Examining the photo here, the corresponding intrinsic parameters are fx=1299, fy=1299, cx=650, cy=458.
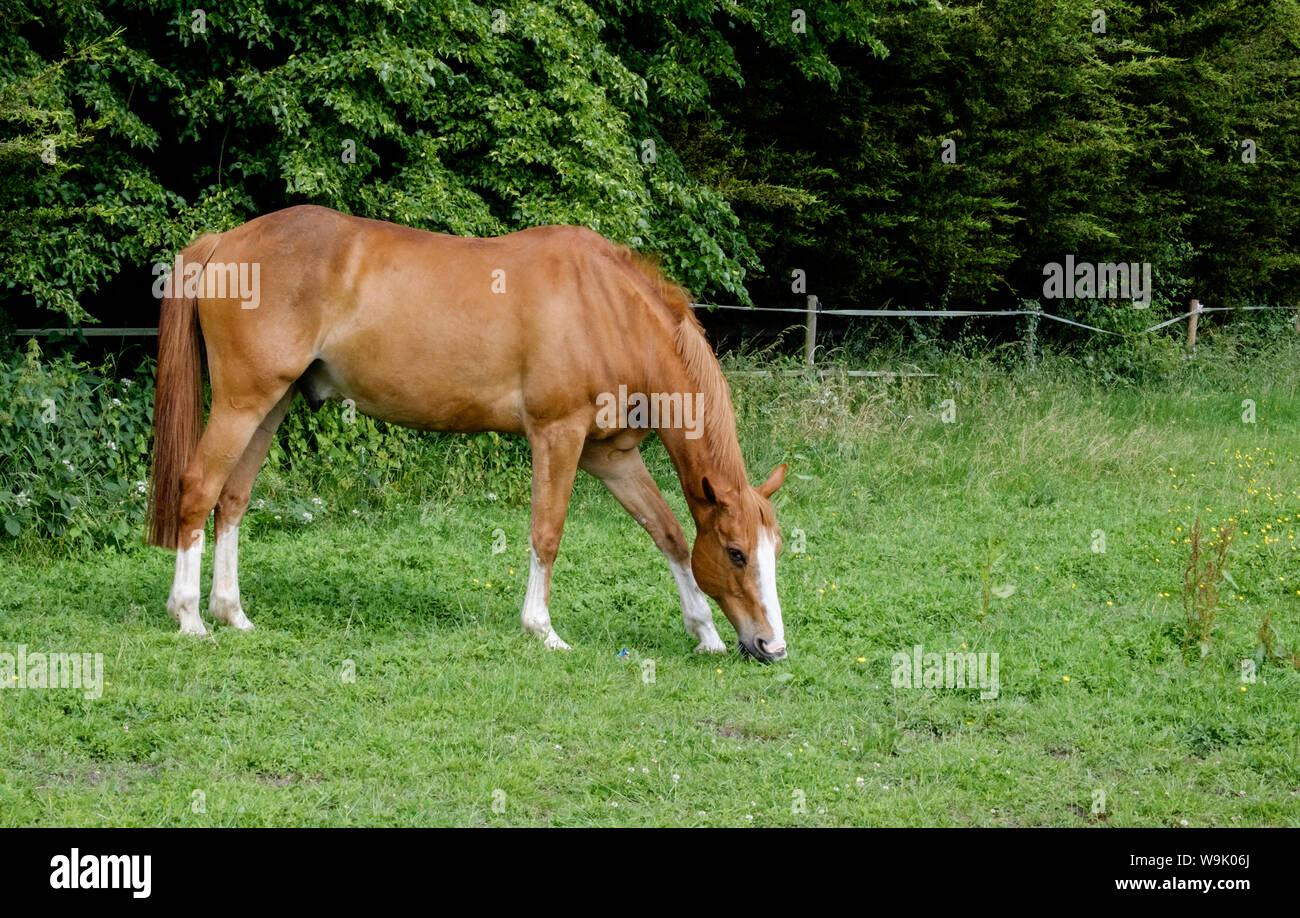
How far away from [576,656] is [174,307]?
9.12 ft

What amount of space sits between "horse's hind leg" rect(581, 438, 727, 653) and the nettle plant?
328 cm

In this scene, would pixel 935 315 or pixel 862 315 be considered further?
pixel 862 315

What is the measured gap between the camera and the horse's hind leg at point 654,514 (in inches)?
266

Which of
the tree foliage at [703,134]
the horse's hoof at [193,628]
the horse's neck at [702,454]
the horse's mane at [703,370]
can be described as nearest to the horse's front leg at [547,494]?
the horse's neck at [702,454]

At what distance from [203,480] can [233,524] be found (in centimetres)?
36

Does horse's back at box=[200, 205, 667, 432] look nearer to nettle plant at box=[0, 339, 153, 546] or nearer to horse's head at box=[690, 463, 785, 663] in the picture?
horse's head at box=[690, 463, 785, 663]

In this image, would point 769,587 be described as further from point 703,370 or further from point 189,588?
point 189,588

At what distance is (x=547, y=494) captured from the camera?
678cm

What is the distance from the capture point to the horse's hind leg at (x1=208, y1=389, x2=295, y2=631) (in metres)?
6.67

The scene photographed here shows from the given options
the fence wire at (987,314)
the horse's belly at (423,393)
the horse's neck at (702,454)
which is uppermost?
the fence wire at (987,314)

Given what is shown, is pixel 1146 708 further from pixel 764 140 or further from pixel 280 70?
pixel 764 140

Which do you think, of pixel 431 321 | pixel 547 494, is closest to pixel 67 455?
pixel 431 321

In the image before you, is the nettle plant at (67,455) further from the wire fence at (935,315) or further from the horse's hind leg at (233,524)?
the wire fence at (935,315)

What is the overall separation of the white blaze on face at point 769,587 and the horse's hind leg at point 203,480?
2598 millimetres
